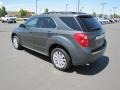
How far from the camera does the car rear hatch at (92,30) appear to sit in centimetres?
510

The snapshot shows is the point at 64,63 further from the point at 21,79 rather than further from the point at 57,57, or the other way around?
the point at 21,79

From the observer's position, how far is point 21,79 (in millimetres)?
4875

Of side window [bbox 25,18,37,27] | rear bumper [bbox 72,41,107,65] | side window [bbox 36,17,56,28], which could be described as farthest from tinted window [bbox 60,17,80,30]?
side window [bbox 25,18,37,27]

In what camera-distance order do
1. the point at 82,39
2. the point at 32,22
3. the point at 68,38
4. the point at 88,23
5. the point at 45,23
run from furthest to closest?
the point at 32,22 → the point at 45,23 → the point at 88,23 → the point at 68,38 → the point at 82,39

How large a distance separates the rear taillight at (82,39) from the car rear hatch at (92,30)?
127mm

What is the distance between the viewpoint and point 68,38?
5.21 metres

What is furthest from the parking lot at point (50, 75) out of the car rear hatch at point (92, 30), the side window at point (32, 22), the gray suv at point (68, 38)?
the side window at point (32, 22)

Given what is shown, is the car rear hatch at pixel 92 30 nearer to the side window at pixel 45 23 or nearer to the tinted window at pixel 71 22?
the tinted window at pixel 71 22

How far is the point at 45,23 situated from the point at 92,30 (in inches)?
67.7

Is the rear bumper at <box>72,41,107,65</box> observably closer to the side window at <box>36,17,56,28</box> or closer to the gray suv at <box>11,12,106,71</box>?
the gray suv at <box>11,12,106,71</box>

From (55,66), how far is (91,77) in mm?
1280

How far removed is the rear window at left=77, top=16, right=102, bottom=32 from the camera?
512 cm

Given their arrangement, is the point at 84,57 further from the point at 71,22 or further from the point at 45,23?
the point at 45,23

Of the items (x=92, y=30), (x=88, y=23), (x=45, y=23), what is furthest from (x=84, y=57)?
(x=45, y=23)
